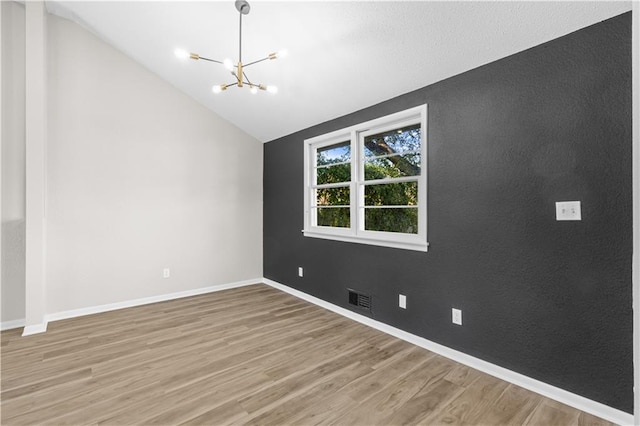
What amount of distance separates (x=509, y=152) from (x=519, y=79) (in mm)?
524

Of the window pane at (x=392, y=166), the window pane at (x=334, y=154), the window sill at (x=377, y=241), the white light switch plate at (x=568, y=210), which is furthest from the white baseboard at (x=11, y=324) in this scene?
the white light switch plate at (x=568, y=210)

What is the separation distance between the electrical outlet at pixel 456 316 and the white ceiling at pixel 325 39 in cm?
200

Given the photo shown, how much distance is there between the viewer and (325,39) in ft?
8.54

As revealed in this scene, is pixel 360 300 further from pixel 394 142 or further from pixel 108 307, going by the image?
pixel 108 307

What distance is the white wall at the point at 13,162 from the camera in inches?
120

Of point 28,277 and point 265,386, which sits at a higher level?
point 28,277

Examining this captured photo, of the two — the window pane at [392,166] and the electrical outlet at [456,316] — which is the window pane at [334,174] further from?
the electrical outlet at [456,316]

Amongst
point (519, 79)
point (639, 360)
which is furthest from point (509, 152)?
point (639, 360)

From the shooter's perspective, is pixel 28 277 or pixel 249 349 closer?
pixel 249 349


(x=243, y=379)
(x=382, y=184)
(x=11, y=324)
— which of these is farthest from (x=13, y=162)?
(x=382, y=184)

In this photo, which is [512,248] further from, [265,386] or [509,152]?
[265,386]

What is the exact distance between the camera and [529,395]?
1.98 m

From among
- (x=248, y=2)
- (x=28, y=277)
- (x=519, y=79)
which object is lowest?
(x=28, y=277)

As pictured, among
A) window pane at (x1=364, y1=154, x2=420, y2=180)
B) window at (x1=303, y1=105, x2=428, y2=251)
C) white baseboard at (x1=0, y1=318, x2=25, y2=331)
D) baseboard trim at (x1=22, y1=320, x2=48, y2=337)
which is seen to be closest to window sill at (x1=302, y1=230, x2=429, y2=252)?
window at (x1=303, y1=105, x2=428, y2=251)
